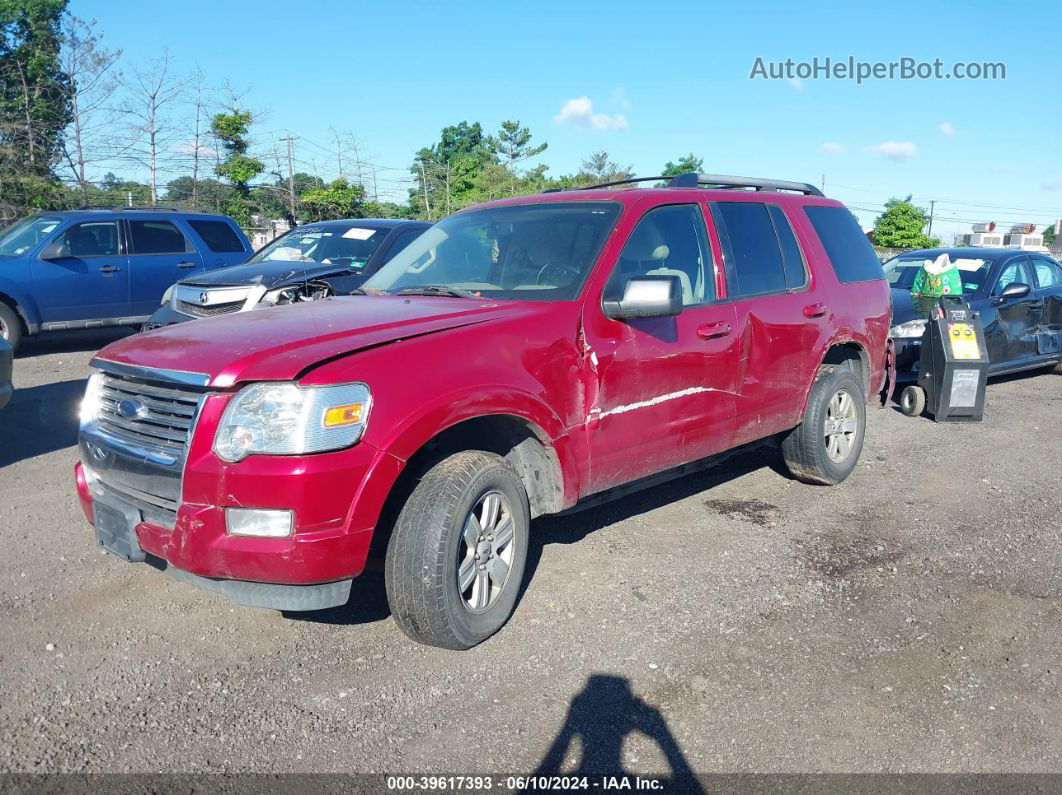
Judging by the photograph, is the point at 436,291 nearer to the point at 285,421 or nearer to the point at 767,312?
the point at 285,421

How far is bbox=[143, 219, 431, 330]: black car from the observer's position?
26.5 ft

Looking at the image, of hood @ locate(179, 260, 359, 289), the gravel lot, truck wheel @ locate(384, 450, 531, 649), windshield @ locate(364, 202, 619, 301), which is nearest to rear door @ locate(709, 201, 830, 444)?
the gravel lot

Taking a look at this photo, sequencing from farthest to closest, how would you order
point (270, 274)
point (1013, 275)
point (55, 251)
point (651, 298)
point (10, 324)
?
point (55, 251) → point (10, 324) → point (1013, 275) → point (270, 274) → point (651, 298)

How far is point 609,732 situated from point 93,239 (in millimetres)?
10831

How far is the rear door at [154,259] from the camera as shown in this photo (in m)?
11.6

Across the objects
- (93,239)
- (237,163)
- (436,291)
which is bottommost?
(436,291)

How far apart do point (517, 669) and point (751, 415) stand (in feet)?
7.78

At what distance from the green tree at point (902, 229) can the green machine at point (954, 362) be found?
3829 centimetres

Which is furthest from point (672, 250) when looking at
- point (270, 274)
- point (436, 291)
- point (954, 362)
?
point (270, 274)

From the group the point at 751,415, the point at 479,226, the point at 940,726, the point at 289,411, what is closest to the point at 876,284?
the point at 751,415

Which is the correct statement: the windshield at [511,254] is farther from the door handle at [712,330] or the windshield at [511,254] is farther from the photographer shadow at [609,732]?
the photographer shadow at [609,732]

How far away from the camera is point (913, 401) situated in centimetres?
868

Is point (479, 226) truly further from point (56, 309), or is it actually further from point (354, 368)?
point (56, 309)

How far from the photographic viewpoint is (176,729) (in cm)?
307
